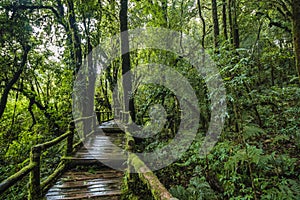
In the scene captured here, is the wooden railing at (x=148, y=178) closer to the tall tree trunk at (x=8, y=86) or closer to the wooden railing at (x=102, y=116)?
the tall tree trunk at (x=8, y=86)

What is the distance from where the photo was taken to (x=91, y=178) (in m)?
5.41

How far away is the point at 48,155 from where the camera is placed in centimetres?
888

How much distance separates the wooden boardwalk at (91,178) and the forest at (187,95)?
662mm

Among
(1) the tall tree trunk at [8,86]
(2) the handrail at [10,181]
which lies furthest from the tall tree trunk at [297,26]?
(1) the tall tree trunk at [8,86]

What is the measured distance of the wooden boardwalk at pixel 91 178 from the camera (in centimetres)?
445

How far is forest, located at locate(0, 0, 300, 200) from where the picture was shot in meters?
4.07

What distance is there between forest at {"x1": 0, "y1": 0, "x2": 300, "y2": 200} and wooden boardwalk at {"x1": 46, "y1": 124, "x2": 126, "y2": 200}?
662mm

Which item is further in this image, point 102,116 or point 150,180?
point 102,116

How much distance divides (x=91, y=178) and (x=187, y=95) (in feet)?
12.8

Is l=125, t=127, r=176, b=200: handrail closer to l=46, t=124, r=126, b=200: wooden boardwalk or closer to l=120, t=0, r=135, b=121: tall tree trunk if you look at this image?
l=46, t=124, r=126, b=200: wooden boardwalk

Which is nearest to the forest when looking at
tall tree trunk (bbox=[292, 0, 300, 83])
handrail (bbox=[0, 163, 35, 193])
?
tall tree trunk (bbox=[292, 0, 300, 83])

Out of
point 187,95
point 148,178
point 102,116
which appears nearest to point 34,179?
point 148,178

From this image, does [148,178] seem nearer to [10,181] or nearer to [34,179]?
[10,181]

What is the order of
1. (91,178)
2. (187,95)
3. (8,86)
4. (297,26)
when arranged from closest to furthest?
1. (297,26)
2. (91,178)
3. (187,95)
4. (8,86)
